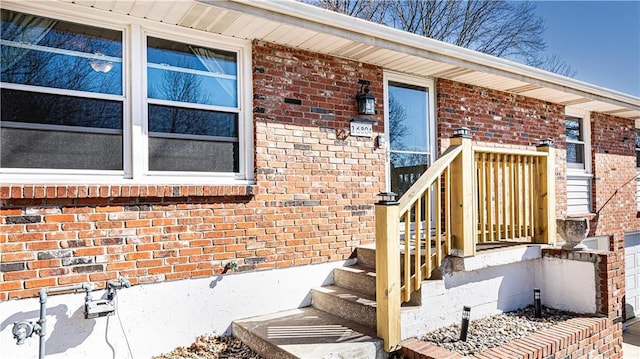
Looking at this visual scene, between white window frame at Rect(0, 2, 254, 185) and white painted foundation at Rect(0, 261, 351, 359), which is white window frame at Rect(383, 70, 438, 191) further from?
white window frame at Rect(0, 2, 254, 185)

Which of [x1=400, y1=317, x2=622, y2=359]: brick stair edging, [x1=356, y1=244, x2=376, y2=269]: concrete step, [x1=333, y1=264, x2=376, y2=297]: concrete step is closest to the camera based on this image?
[x1=400, y1=317, x2=622, y2=359]: brick stair edging

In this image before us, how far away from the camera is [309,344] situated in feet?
11.0

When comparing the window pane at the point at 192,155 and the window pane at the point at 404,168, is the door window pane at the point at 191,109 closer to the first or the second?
the window pane at the point at 192,155

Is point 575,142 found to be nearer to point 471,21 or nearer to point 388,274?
point 388,274

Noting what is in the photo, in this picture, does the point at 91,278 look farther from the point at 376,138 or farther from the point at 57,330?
the point at 376,138

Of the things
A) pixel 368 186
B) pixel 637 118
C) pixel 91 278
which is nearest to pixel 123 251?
pixel 91 278

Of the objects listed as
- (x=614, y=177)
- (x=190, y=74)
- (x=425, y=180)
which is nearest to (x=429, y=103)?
(x=425, y=180)

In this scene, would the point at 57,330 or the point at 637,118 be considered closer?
the point at 57,330

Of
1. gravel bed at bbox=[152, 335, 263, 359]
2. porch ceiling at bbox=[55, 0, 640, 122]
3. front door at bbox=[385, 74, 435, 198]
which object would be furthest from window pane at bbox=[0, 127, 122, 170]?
front door at bbox=[385, 74, 435, 198]

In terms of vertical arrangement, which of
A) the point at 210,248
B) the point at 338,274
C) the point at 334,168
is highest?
the point at 334,168

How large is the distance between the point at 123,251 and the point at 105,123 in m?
1.14

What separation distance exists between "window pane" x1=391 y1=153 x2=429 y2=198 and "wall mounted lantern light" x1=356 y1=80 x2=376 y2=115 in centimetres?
76

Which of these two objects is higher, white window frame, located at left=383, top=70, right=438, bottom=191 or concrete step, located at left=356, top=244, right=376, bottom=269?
white window frame, located at left=383, top=70, right=438, bottom=191

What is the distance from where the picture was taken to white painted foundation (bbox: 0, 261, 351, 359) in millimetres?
3256
